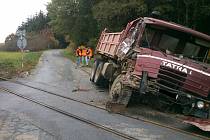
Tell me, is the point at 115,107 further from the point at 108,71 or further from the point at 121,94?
the point at 108,71

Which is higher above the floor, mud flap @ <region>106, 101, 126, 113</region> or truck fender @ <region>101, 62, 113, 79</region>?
truck fender @ <region>101, 62, 113, 79</region>

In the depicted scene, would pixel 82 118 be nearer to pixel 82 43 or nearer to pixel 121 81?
pixel 121 81

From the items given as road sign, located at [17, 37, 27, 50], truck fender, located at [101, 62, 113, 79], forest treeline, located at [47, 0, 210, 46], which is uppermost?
forest treeline, located at [47, 0, 210, 46]

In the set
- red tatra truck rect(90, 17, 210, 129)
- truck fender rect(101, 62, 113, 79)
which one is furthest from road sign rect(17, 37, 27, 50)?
red tatra truck rect(90, 17, 210, 129)

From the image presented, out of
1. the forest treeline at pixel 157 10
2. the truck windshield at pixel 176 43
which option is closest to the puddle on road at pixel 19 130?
the truck windshield at pixel 176 43

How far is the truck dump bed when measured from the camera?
17.4 m

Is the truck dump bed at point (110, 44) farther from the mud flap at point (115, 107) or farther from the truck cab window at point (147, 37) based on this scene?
the mud flap at point (115, 107)

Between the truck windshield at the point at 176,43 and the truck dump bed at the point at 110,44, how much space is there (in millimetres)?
2340

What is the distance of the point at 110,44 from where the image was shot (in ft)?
62.3

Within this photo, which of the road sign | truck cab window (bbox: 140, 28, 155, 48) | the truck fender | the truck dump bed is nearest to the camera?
truck cab window (bbox: 140, 28, 155, 48)

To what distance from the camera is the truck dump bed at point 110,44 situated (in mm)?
17406

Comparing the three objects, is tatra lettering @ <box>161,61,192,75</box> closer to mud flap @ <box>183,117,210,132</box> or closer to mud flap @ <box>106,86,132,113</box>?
mud flap @ <box>183,117,210,132</box>

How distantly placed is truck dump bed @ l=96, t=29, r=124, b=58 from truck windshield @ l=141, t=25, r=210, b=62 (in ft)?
7.68

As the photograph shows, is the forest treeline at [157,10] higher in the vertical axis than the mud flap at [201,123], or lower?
higher
